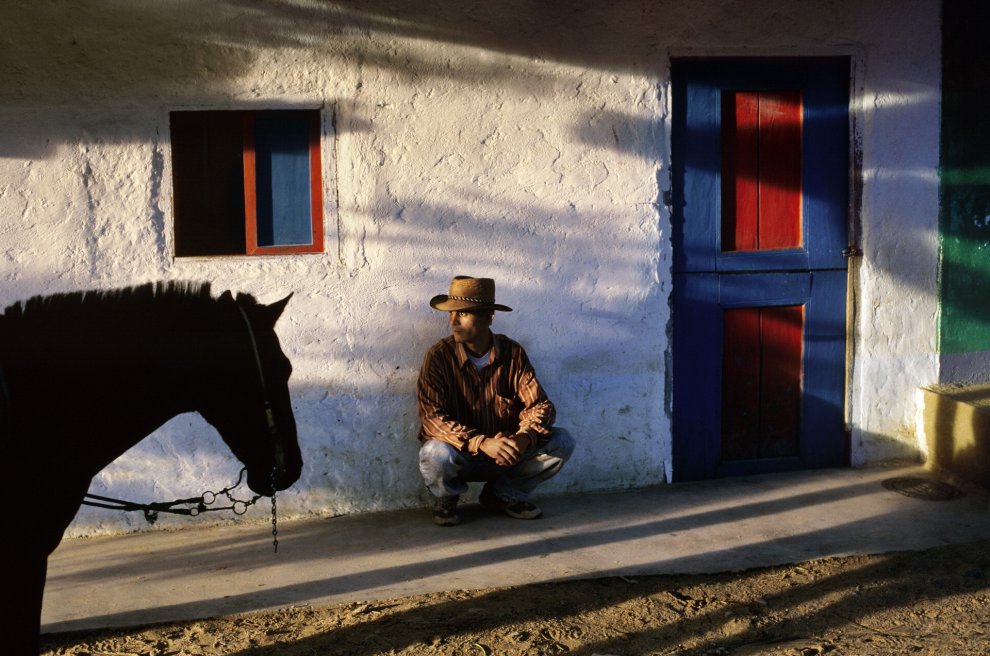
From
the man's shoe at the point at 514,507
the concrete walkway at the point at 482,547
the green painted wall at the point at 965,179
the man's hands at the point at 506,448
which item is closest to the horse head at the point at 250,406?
the concrete walkway at the point at 482,547

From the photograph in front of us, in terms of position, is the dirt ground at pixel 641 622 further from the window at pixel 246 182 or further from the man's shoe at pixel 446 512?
the window at pixel 246 182

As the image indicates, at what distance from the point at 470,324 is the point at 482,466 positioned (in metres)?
0.76

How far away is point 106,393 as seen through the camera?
3992 mm

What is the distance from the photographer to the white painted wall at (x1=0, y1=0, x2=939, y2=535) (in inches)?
217

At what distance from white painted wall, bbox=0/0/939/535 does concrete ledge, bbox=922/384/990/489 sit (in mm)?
266

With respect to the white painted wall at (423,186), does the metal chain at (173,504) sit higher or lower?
lower

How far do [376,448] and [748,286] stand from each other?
239cm

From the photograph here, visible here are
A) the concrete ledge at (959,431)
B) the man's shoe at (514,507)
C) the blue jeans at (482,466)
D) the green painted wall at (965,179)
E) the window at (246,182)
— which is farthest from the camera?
the green painted wall at (965,179)

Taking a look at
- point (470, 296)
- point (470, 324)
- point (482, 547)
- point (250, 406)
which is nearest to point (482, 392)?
point (470, 324)

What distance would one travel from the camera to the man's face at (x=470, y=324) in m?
5.61

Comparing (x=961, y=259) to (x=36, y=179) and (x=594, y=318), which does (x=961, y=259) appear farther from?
(x=36, y=179)

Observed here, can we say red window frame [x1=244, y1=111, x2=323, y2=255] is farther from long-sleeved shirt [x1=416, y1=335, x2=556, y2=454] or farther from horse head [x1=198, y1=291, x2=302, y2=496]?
horse head [x1=198, y1=291, x2=302, y2=496]

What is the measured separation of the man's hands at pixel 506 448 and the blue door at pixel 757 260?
1.32 meters

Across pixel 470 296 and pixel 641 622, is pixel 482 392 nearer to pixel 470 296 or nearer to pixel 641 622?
pixel 470 296
